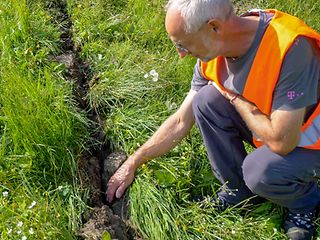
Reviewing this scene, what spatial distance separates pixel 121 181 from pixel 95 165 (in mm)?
262

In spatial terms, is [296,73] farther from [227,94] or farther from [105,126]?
[105,126]

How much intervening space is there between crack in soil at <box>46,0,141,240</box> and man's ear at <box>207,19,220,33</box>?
1.08m

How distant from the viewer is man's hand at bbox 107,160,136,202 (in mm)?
2904

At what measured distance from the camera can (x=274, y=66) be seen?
2186 mm

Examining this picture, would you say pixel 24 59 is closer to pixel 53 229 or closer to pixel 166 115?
pixel 166 115

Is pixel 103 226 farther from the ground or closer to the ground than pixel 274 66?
closer to the ground

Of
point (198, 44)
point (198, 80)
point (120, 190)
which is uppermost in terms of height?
point (198, 44)

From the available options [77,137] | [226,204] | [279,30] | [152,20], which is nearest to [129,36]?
[152,20]

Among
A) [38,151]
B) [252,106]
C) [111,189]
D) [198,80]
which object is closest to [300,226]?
[252,106]

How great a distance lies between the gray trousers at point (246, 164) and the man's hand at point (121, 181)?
461 mm

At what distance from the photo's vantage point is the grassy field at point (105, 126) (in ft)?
8.92

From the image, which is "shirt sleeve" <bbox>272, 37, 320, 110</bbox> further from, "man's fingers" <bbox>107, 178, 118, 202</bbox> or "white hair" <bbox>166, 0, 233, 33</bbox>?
"man's fingers" <bbox>107, 178, 118, 202</bbox>

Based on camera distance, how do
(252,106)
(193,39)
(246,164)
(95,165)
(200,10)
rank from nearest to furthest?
(200,10) → (193,39) → (252,106) → (246,164) → (95,165)

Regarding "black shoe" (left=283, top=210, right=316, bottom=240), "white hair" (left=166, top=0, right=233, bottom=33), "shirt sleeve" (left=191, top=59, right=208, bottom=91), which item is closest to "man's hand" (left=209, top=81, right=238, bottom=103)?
"shirt sleeve" (left=191, top=59, right=208, bottom=91)
